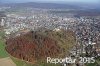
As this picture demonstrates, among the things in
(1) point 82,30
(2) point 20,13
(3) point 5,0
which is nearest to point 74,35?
(1) point 82,30

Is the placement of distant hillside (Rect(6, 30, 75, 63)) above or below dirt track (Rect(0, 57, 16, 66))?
above

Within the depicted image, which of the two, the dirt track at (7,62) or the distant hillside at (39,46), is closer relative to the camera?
the dirt track at (7,62)

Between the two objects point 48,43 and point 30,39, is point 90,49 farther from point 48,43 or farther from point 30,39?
point 30,39

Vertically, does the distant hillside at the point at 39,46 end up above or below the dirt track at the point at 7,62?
above

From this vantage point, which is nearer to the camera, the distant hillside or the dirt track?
the dirt track

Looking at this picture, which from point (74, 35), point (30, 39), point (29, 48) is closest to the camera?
point (29, 48)

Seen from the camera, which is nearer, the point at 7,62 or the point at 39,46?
the point at 7,62

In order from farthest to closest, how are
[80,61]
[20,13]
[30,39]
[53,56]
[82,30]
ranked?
[20,13]
[82,30]
[30,39]
[53,56]
[80,61]

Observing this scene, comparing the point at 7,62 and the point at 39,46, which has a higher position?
the point at 39,46
